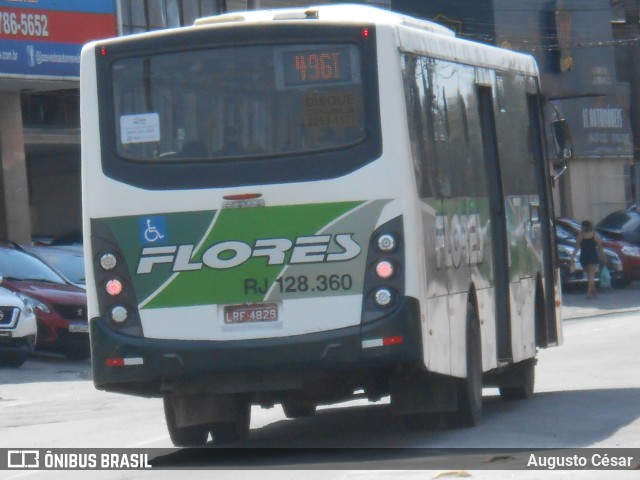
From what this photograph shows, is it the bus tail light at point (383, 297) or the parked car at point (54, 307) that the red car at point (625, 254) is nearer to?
the parked car at point (54, 307)

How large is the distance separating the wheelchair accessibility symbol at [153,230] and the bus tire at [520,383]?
5113mm

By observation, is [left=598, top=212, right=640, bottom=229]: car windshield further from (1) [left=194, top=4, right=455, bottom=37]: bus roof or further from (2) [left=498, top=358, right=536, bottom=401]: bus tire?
(1) [left=194, top=4, right=455, bottom=37]: bus roof

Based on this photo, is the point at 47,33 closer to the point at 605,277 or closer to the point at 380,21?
the point at 605,277

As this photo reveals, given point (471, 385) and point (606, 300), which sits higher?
point (471, 385)

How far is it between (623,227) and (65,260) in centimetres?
1675

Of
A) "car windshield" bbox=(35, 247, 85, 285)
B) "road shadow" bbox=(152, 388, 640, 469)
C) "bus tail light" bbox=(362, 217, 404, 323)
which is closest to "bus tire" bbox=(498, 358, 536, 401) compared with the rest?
"road shadow" bbox=(152, 388, 640, 469)

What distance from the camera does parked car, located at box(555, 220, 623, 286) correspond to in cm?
3503

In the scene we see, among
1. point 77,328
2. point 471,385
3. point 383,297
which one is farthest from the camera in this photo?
point 77,328

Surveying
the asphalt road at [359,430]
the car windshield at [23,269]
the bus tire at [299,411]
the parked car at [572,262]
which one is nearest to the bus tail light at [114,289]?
the asphalt road at [359,430]

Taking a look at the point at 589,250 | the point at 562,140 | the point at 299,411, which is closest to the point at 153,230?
the point at 299,411

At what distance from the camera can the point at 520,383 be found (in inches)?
579

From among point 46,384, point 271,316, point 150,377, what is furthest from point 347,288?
point 46,384

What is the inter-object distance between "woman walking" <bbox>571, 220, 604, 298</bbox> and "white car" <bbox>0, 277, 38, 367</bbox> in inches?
583

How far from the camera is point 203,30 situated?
417 inches
